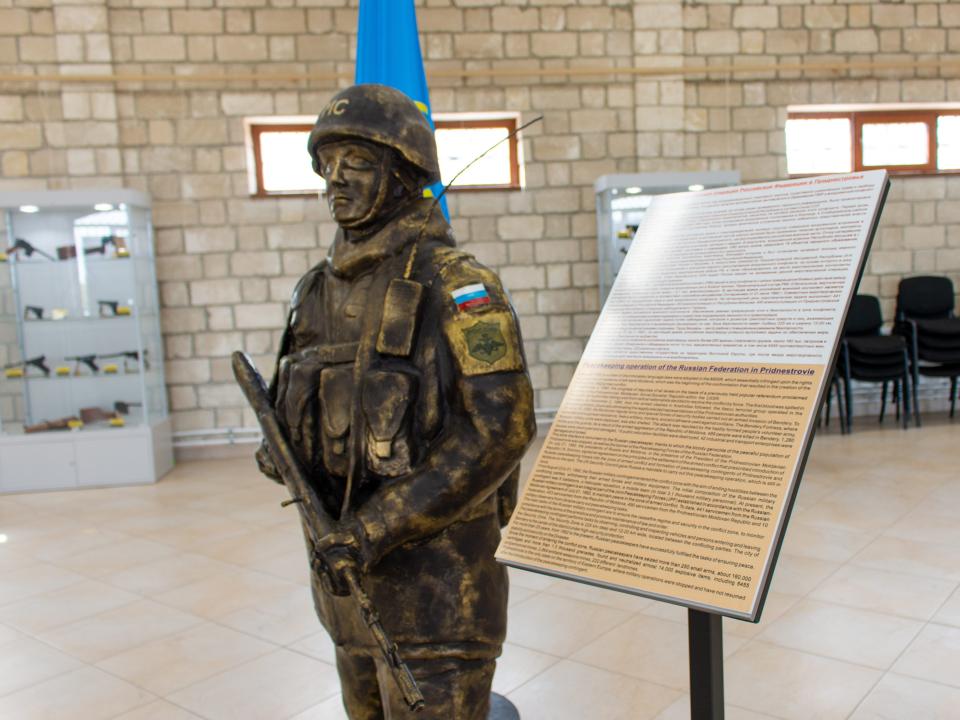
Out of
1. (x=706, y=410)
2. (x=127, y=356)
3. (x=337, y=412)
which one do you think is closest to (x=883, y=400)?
(x=127, y=356)

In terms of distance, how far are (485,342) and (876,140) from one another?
296 inches

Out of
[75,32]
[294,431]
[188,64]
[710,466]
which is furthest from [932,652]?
[75,32]

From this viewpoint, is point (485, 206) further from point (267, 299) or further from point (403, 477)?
point (403, 477)

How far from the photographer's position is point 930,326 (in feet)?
23.1

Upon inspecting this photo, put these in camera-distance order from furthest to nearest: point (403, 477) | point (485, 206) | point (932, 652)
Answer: point (485, 206)
point (932, 652)
point (403, 477)

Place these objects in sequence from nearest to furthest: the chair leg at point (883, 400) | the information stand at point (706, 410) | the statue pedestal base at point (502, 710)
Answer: the information stand at point (706, 410), the statue pedestal base at point (502, 710), the chair leg at point (883, 400)

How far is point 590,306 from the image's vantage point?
7.25 m

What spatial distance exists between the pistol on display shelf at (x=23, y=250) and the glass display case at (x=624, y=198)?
14.6ft

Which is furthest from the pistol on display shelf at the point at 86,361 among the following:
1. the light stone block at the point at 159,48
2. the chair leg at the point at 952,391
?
the chair leg at the point at 952,391

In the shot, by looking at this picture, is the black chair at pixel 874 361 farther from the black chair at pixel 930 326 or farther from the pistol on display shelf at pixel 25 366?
the pistol on display shelf at pixel 25 366

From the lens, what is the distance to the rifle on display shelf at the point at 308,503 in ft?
4.53

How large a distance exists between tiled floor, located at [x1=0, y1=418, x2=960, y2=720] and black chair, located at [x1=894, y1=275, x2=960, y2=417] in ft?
7.79

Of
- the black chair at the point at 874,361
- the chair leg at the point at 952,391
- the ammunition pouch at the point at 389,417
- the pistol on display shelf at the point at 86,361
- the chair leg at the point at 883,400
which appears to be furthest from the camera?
the chair leg at the point at 883,400

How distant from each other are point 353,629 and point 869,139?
7.69 meters
